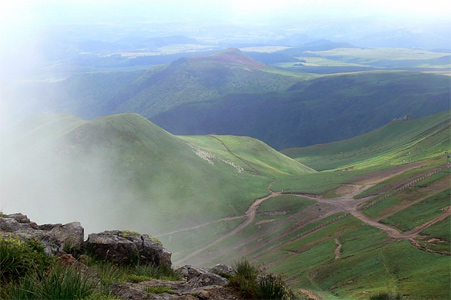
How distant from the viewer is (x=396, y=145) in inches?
6339

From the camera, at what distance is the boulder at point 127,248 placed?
16391 mm

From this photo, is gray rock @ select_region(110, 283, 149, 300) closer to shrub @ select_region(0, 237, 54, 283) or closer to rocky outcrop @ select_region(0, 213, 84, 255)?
shrub @ select_region(0, 237, 54, 283)

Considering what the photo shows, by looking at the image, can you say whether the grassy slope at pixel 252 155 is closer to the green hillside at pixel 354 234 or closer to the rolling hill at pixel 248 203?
the rolling hill at pixel 248 203

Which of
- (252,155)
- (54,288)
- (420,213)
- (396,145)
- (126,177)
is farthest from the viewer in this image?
(396,145)

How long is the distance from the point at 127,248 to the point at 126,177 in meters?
84.3

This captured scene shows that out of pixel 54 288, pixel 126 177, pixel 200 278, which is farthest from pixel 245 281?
pixel 126 177

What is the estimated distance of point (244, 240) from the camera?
76750mm

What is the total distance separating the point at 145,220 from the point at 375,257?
51293 mm

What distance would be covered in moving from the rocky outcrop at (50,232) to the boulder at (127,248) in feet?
2.12

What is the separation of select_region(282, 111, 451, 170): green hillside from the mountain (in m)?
43.7

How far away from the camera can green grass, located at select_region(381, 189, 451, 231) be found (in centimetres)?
5881

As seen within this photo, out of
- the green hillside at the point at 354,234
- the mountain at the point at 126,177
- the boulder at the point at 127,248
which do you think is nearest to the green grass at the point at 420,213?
the green hillside at the point at 354,234

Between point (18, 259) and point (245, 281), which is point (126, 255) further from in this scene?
point (245, 281)

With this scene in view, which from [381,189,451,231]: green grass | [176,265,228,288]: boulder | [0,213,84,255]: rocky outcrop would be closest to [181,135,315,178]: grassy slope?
[381,189,451,231]: green grass
